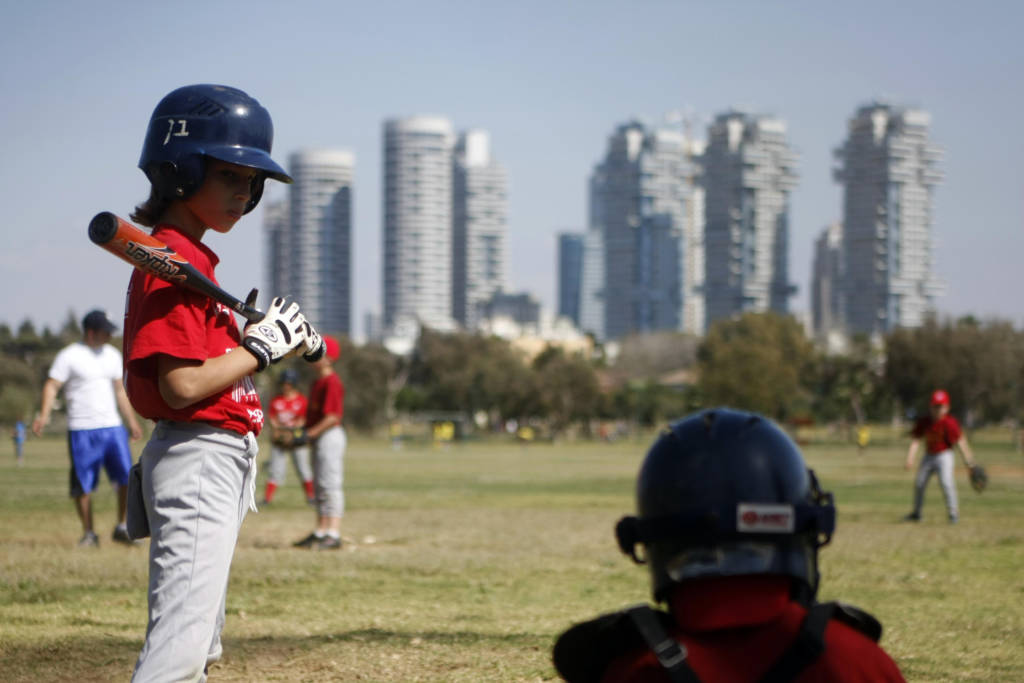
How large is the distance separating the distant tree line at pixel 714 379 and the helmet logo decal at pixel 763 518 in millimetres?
68876

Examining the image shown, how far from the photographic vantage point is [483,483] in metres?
29.6

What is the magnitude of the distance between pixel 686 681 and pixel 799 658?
22 cm

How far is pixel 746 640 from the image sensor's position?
8.56 ft

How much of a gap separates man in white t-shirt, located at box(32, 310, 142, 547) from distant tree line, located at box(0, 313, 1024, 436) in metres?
58.0

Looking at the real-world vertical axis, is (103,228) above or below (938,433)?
above

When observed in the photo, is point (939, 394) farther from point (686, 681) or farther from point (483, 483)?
point (686, 681)

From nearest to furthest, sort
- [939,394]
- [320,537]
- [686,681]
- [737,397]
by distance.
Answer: [686,681] → [320,537] → [939,394] → [737,397]

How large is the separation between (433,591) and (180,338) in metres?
6.35

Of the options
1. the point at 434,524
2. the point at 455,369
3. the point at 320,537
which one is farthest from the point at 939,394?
the point at 455,369

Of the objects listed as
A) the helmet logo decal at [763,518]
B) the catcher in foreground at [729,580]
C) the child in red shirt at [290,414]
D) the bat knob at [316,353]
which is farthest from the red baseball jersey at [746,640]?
the child in red shirt at [290,414]

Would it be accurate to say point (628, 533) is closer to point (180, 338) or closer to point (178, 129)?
point (180, 338)

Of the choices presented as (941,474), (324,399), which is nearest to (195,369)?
(324,399)

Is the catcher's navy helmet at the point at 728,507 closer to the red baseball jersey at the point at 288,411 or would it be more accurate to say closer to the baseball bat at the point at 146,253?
the baseball bat at the point at 146,253

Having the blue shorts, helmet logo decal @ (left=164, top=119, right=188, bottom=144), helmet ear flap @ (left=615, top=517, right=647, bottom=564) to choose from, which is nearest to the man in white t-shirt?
the blue shorts
